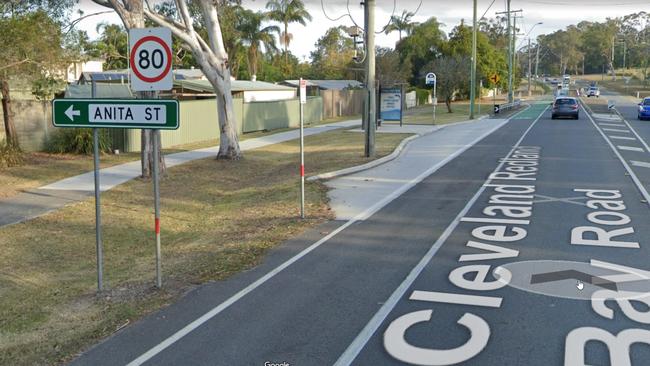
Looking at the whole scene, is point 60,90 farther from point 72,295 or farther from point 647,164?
point 647,164

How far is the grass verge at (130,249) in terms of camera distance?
268 inches

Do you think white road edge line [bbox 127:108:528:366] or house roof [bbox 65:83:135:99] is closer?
white road edge line [bbox 127:108:528:366]

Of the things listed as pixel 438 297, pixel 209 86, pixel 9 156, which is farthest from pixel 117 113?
pixel 209 86

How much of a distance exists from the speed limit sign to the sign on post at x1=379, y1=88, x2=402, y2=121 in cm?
2837

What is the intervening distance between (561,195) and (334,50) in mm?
76447

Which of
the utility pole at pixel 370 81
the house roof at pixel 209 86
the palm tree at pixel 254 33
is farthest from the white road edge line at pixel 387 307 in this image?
the palm tree at pixel 254 33

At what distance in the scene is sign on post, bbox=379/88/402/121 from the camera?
3519 cm

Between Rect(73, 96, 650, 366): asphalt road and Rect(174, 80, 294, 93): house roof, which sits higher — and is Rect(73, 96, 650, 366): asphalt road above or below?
below

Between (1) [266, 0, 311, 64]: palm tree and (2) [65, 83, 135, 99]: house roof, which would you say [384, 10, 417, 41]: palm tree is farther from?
(2) [65, 83, 135, 99]: house roof

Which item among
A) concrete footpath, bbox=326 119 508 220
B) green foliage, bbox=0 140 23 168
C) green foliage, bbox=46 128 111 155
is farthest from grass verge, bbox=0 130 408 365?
green foliage, bbox=46 128 111 155

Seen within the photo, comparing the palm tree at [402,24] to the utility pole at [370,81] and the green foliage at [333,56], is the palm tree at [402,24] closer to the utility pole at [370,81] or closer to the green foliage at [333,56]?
the green foliage at [333,56]

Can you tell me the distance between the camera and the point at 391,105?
35.4 m

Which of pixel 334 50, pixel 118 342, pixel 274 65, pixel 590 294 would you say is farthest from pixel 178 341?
pixel 334 50

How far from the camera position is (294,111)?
40312 millimetres
